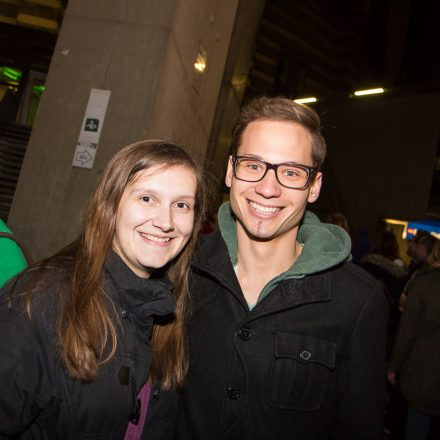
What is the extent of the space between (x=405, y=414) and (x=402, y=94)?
9776 millimetres

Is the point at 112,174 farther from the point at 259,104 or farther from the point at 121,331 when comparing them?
the point at 259,104

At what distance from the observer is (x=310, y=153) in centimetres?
207

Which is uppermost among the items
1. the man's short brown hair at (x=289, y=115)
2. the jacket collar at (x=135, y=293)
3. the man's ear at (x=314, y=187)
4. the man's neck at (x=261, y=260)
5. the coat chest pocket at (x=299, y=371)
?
the man's short brown hair at (x=289, y=115)

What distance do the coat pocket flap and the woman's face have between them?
68 cm

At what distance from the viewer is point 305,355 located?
1857 millimetres

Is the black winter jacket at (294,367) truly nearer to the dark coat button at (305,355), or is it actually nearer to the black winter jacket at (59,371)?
the dark coat button at (305,355)

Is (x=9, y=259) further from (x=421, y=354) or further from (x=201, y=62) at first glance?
Result: (x=201, y=62)

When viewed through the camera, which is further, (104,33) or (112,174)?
(104,33)

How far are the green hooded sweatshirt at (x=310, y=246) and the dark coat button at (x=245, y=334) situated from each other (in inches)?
7.6

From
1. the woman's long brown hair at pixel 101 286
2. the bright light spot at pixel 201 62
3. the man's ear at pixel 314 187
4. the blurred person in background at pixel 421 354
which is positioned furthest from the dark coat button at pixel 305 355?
the bright light spot at pixel 201 62

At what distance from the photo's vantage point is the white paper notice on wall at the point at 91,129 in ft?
17.1

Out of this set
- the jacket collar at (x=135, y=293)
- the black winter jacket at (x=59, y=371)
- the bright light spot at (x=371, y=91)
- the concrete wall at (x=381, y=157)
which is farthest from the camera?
the bright light spot at (x=371, y=91)

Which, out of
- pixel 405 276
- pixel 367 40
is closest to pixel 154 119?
pixel 405 276

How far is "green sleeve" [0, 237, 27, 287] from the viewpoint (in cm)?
184
